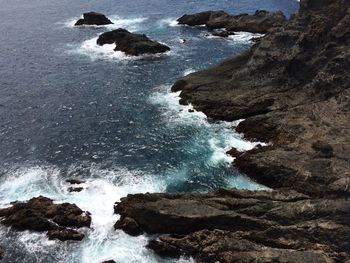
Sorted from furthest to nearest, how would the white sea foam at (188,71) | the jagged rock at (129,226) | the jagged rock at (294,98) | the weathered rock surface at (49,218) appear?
the white sea foam at (188,71), the jagged rock at (294,98), the weathered rock surface at (49,218), the jagged rock at (129,226)

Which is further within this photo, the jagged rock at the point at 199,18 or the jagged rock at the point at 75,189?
the jagged rock at the point at 199,18

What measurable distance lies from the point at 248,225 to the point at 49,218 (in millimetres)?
23312

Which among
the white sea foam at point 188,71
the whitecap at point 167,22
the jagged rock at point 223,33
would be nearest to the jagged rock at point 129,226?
the white sea foam at point 188,71

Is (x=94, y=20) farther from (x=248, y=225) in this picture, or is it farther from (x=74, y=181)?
(x=248, y=225)

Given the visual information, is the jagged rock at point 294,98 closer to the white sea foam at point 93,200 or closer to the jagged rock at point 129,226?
the white sea foam at point 93,200

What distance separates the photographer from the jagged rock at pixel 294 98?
56.8m

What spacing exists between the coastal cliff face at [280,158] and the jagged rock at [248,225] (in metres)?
0.10

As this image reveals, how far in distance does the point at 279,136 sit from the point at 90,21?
Answer: 3328 inches

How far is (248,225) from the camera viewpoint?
47.2 m

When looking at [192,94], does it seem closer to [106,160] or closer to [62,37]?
[106,160]

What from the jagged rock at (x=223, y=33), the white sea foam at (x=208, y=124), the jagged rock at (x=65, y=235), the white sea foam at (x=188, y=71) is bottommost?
the jagged rock at (x=65, y=235)

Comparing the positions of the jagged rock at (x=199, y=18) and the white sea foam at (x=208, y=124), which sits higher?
the jagged rock at (x=199, y=18)

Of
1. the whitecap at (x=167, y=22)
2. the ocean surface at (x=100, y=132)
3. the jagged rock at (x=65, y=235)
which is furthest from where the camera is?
the whitecap at (x=167, y=22)

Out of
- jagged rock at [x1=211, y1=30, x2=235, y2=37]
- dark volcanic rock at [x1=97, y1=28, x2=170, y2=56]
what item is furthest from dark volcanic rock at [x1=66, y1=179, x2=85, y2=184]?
jagged rock at [x1=211, y1=30, x2=235, y2=37]
